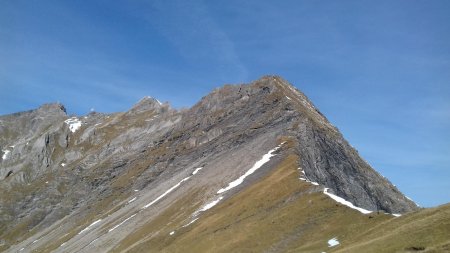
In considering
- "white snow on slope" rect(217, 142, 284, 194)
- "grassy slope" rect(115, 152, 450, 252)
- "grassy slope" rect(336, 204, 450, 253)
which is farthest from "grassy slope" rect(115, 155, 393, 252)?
"white snow on slope" rect(217, 142, 284, 194)

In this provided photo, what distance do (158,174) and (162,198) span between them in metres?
43.6

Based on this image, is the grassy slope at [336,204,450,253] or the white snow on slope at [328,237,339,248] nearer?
the grassy slope at [336,204,450,253]

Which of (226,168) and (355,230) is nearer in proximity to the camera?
(355,230)

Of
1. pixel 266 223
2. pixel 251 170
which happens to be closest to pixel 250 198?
pixel 266 223

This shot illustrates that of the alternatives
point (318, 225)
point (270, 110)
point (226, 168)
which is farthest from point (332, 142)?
point (318, 225)

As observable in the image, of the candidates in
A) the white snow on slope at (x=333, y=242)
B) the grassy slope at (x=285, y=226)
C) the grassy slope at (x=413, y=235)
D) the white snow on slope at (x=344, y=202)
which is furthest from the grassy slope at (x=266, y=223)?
the grassy slope at (x=413, y=235)

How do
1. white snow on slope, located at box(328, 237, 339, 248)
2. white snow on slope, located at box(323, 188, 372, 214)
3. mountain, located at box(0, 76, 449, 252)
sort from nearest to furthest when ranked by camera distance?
white snow on slope, located at box(328, 237, 339, 248) → white snow on slope, located at box(323, 188, 372, 214) → mountain, located at box(0, 76, 449, 252)

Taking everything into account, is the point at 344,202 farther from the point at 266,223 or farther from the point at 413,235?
the point at 413,235

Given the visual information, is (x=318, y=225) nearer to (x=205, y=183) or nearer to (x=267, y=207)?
(x=267, y=207)

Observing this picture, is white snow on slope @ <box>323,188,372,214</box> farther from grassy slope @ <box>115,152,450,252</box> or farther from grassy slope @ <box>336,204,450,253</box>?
grassy slope @ <box>336,204,450,253</box>

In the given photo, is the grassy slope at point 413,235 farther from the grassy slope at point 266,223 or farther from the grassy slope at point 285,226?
the grassy slope at point 266,223

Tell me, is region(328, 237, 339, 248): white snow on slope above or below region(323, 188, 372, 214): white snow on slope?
below

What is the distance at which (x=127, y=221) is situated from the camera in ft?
446

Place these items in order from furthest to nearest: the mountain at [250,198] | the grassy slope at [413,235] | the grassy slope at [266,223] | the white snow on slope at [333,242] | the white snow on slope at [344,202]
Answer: the mountain at [250,198], the white snow on slope at [344,202], the grassy slope at [266,223], the white snow on slope at [333,242], the grassy slope at [413,235]
